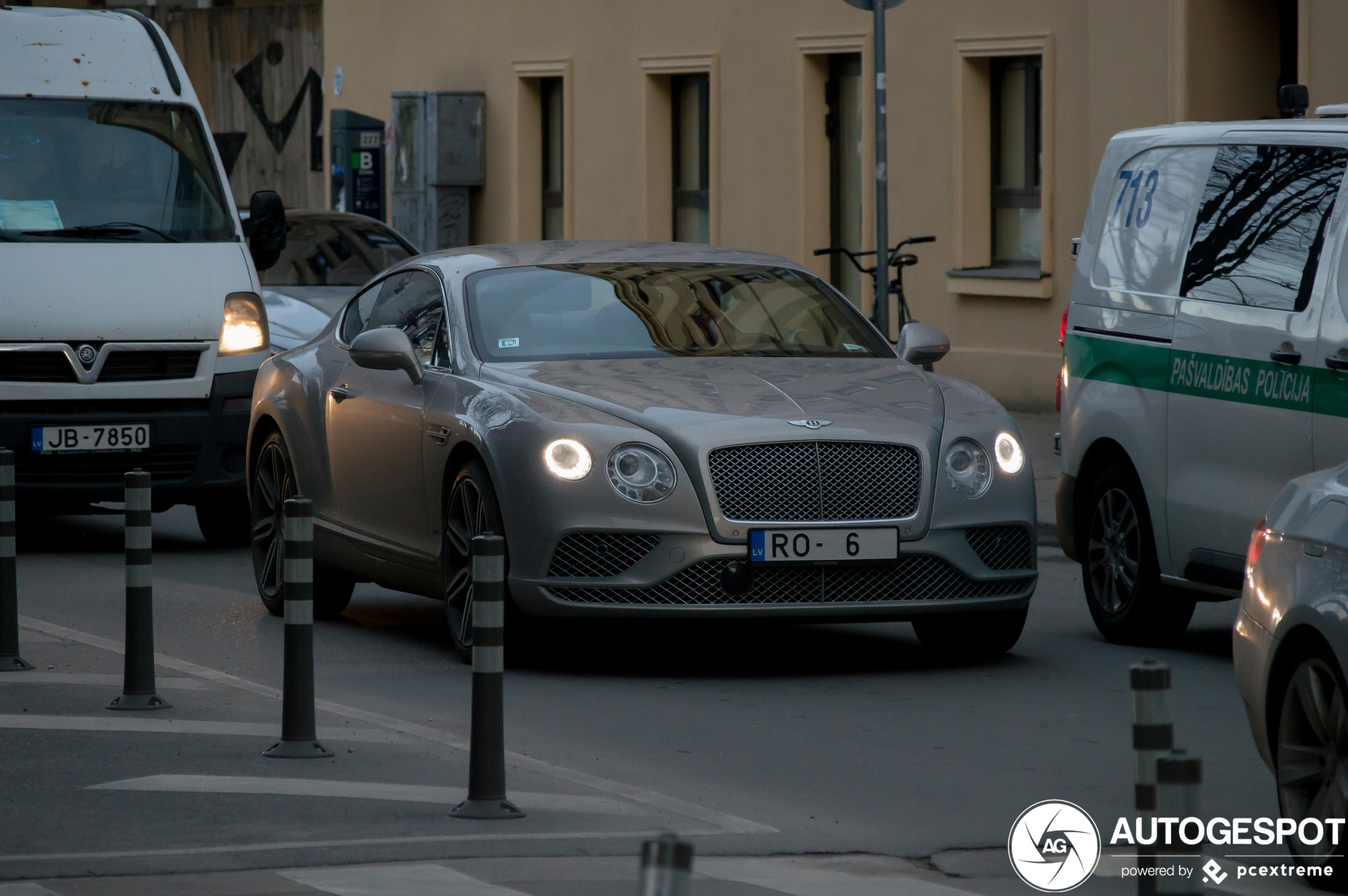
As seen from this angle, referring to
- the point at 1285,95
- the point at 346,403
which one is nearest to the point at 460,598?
the point at 346,403

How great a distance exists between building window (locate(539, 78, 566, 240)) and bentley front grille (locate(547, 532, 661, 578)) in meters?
18.7

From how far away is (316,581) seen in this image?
35.0 ft

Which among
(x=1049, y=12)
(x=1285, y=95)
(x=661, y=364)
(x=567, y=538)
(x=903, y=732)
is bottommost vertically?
(x=903, y=732)

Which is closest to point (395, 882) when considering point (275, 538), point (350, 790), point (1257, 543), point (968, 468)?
point (350, 790)

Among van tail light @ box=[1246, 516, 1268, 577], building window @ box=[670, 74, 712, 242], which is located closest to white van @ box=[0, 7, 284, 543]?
van tail light @ box=[1246, 516, 1268, 577]

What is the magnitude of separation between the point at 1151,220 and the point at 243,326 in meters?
5.54

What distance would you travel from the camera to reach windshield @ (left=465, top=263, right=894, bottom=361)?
31.0ft

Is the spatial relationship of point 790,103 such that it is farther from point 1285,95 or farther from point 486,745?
point 486,745

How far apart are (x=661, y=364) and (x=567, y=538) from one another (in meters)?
1.02

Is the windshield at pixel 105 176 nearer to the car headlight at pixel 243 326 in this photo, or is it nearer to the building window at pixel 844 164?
the car headlight at pixel 243 326

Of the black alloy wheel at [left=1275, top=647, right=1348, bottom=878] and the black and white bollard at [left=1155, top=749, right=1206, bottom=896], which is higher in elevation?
the black and white bollard at [left=1155, top=749, right=1206, bottom=896]

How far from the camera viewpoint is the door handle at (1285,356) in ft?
27.2

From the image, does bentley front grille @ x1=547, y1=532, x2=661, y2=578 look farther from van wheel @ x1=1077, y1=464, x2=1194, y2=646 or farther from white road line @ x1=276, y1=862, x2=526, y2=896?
white road line @ x1=276, y1=862, x2=526, y2=896

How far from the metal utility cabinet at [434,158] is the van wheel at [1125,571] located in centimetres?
1806
